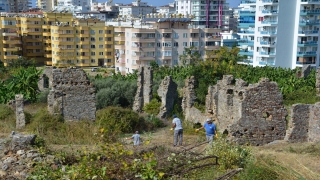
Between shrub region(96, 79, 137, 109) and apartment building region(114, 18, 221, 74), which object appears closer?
shrub region(96, 79, 137, 109)

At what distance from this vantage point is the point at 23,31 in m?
66.0

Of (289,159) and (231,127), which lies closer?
(289,159)

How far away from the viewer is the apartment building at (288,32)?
159 ft

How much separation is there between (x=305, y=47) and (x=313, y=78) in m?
16.9

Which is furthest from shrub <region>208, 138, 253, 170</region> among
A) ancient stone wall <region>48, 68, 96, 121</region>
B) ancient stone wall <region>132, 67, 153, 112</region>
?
ancient stone wall <region>132, 67, 153, 112</region>

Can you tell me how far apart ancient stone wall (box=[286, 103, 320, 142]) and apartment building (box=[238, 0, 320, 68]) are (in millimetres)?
36114

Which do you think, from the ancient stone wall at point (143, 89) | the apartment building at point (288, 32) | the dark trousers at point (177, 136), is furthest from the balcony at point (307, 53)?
the dark trousers at point (177, 136)

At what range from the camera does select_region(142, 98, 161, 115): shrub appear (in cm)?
2463

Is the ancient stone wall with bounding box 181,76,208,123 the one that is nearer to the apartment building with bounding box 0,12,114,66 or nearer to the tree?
the tree

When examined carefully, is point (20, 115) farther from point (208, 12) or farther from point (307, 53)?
point (208, 12)

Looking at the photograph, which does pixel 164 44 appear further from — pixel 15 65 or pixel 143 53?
pixel 15 65

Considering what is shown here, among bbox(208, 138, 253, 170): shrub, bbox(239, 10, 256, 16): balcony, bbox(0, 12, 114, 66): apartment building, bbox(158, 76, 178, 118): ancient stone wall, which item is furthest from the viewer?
bbox(0, 12, 114, 66): apartment building

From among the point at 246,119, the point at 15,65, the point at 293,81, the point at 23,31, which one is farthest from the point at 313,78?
the point at 23,31

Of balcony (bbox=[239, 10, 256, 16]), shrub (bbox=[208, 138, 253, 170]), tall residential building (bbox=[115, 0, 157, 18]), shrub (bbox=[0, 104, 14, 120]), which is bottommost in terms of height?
shrub (bbox=[0, 104, 14, 120])
